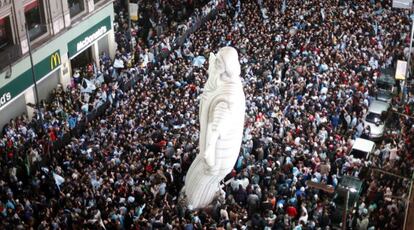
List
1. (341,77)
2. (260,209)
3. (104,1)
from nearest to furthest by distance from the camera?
(260,209) < (341,77) < (104,1)

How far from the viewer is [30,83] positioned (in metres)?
33.6

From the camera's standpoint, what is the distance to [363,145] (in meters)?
30.6

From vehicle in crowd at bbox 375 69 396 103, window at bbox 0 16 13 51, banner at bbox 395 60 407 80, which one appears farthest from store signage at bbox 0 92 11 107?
banner at bbox 395 60 407 80

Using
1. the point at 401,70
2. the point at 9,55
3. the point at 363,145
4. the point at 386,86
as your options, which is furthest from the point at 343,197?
the point at 9,55

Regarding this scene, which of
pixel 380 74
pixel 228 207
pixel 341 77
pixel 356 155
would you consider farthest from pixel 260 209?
pixel 380 74

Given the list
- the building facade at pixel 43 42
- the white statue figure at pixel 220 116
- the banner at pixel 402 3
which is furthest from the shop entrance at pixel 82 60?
the banner at pixel 402 3

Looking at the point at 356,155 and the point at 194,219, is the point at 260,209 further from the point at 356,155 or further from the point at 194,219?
the point at 356,155

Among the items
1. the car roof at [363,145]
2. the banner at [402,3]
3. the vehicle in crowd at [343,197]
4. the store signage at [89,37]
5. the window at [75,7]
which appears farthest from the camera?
the banner at [402,3]

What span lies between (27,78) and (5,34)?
2039mm

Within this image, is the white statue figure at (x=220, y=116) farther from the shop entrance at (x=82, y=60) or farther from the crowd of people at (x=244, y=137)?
the shop entrance at (x=82, y=60)

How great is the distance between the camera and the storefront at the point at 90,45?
3675 centimetres

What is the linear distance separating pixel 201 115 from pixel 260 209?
3.98 meters

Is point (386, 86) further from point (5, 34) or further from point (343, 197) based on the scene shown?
point (5, 34)

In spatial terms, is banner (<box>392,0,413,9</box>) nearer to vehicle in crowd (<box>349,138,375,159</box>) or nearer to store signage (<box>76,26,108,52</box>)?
vehicle in crowd (<box>349,138,375,159</box>)
